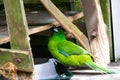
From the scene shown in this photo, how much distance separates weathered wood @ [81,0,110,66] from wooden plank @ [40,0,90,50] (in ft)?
0.19

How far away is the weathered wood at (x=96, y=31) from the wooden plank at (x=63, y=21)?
6 centimetres

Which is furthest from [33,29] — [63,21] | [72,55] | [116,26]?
[116,26]

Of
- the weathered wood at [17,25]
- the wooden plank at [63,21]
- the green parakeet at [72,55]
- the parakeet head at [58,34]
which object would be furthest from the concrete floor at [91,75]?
the weathered wood at [17,25]

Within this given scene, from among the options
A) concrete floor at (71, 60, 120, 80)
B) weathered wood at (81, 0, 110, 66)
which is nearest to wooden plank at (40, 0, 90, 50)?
weathered wood at (81, 0, 110, 66)

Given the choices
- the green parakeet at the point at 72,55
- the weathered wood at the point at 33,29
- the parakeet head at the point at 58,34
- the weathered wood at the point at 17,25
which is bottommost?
the green parakeet at the point at 72,55

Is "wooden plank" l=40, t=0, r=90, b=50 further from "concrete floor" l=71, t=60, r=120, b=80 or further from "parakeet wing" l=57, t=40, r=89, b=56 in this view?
"concrete floor" l=71, t=60, r=120, b=80

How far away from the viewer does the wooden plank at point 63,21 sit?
2641 millimetres

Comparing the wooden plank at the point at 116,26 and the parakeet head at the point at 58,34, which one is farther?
the wooden plank at the point at 116,26

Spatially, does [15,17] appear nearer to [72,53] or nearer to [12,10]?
[12,10]

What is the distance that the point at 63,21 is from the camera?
274 centimetres

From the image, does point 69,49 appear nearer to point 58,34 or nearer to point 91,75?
point 58,34

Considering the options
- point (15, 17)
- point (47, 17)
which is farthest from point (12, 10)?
point (47, 17)

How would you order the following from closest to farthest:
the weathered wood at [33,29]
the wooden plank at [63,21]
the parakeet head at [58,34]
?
the weathered wood at [33,29] < the wooden plank at [63,21] < the parakeet head at [58,34]

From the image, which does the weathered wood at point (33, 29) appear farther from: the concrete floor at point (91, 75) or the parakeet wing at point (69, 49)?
the concrete floor at point (91, 75)
